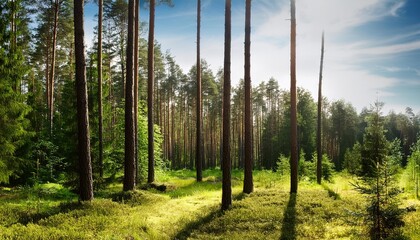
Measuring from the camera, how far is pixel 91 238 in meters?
8.06

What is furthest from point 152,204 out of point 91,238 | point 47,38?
point 47,38

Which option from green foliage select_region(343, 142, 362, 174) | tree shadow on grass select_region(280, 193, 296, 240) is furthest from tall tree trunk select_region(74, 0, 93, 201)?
green foliage select_region(343, 142, 362, 174)

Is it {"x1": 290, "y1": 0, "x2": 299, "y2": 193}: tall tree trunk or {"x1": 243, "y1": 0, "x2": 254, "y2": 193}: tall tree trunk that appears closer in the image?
{"x1": 243, "y1": 0, "x2": 254, "y2": 193}: tall tree trunk

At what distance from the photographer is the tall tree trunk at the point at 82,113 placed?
1136 cm

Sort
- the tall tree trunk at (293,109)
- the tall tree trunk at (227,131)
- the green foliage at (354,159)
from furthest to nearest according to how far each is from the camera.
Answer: the green foliage at (354,159) < the tall tree trunk at (293,109) < the tall tree trunk at (227,131)

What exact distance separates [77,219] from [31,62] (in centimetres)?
3095

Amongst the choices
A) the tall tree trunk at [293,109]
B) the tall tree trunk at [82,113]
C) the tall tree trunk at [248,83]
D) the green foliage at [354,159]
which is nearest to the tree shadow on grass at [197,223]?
the tall tree trunk at [248,83]

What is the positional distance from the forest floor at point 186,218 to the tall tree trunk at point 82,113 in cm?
79

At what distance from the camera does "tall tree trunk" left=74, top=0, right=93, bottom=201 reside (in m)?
11.4

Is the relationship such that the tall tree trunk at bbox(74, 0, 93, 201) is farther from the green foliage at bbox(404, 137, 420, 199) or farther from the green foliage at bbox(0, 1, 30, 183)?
the green foliage at bbox(404, 137, 420, 199)

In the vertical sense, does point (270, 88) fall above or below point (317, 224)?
above

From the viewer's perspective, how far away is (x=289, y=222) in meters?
11.6

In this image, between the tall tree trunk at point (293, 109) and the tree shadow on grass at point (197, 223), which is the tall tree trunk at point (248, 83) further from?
the tree shadow on grass at point (197, 223)

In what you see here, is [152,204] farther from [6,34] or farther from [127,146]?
[6,34]
